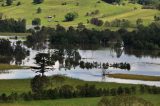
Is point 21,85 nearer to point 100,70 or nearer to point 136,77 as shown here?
point 136,77

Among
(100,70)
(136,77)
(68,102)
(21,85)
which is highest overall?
(100,70)

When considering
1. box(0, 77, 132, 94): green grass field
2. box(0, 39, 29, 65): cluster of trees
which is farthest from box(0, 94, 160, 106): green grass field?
box(0, 39, 29, 65): cluster of trees

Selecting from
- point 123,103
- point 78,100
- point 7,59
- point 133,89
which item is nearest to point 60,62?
point 7,59

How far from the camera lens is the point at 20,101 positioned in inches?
3324

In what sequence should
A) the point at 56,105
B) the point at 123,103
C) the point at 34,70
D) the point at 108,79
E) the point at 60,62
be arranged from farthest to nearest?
1. the point at 60,62
2. the point at 34,70
3. the point at 108,79
4. the point at 56,105
5. the point at 123,103

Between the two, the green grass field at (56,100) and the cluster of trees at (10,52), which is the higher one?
the cluster of trees at (10,52)

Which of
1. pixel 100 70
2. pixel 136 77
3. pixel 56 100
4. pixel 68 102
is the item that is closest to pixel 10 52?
pixel 100 70

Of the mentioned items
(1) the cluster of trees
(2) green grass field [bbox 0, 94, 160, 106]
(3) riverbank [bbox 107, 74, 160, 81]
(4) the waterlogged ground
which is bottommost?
(2) green grass field [bbox 0, 94, 160, 106]

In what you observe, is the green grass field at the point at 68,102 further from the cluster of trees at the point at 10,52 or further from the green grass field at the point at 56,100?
the cluster of trees at the point at 10,52

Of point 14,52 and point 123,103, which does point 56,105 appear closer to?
point 123,103

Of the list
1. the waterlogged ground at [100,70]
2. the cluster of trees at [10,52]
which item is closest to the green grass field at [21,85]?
the waterlogged ground at [100,70]

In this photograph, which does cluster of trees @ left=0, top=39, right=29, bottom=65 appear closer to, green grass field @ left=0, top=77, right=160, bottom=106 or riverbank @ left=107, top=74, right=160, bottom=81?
riverbank @ left=107, top=74, right=160, bottom=81

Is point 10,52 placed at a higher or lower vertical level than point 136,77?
higher

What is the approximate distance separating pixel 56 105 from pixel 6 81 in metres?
35.0
